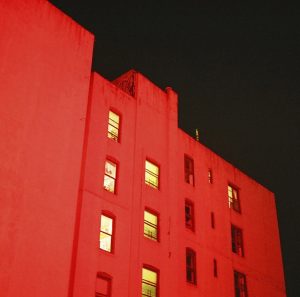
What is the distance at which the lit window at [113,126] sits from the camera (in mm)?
28672

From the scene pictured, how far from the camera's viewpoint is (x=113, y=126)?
29062 mm

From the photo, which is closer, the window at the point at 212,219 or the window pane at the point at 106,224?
the window pane at the point at 106,224

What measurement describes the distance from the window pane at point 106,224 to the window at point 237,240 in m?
12.1

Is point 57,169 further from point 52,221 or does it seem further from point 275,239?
point 275,239

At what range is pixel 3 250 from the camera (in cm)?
2038

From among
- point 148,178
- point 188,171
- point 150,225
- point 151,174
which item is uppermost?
point 188,171

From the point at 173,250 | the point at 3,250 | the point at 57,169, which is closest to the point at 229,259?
the point at 173,250

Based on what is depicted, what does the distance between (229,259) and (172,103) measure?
10.8 meters

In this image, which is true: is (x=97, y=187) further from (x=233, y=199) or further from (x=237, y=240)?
(x=233, y=199)

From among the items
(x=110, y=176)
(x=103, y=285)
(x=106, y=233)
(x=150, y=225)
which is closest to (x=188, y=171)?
(x=150, y=225)

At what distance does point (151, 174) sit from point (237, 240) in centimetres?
947

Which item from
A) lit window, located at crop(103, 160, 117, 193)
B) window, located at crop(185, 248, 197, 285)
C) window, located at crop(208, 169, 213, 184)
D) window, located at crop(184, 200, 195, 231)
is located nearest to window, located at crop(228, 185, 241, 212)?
window, located at crop(208, 169, 213, 184)

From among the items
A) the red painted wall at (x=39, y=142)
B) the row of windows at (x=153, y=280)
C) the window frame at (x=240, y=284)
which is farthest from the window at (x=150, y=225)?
the window frame at (x=240, y=284)

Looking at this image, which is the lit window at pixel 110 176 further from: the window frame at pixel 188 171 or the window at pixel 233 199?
the window at pixel 233 199
